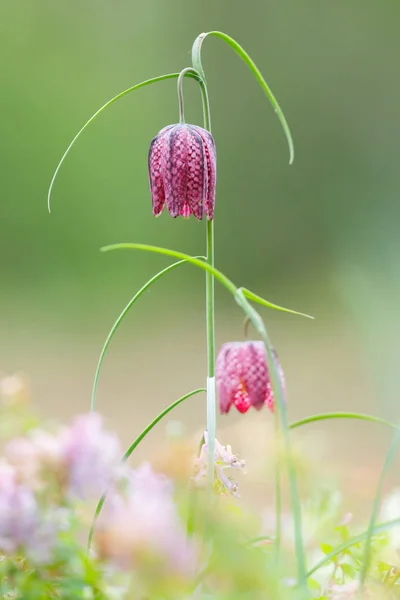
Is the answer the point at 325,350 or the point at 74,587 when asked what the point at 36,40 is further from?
the point at 74,587

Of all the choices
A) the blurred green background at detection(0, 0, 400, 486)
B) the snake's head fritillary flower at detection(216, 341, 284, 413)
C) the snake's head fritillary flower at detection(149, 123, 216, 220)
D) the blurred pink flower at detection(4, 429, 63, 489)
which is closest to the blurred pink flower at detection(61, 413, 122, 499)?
the blurred pink flower at detection(4, 429, 63, 489)

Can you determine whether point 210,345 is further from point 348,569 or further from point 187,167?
point 348,569

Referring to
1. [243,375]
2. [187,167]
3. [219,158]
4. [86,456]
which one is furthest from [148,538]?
[219,158]

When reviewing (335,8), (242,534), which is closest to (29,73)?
(335,8)

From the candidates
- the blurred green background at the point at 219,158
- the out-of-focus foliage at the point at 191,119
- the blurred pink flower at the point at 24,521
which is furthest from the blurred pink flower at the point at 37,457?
the out-of-focus foliage at the point at 191,119

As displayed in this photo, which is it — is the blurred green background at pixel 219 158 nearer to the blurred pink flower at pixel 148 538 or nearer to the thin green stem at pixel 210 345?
the thin green stem at pixel 210 345
